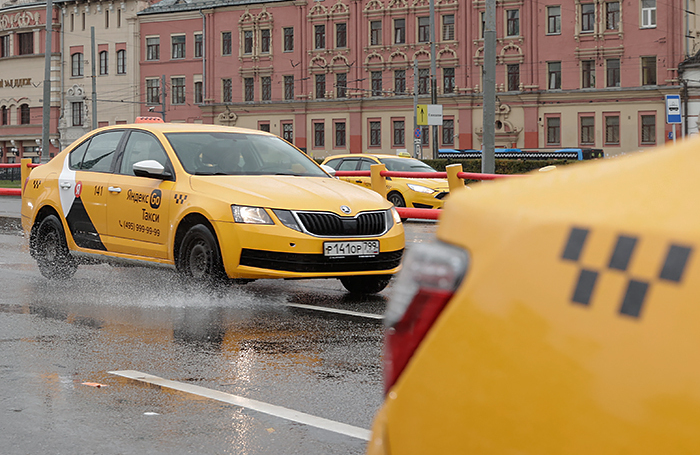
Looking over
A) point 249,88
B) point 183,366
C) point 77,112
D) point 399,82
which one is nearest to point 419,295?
point 183,366

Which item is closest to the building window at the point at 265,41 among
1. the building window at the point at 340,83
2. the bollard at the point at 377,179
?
the building window at the point at 340,83

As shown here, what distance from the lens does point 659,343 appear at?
1547mm

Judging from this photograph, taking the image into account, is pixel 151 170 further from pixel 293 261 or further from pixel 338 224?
pixel 338 224

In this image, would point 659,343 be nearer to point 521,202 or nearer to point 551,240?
point 551,240

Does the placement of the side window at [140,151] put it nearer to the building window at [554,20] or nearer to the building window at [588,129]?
the building window at [588,129]

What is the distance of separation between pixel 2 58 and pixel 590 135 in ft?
145

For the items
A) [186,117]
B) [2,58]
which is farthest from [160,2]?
[2,58]

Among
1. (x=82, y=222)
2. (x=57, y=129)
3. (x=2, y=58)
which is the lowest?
(x=82, y=222)

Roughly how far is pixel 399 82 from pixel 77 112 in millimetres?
24852

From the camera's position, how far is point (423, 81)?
59875mm

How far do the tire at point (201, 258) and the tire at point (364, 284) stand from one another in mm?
1163

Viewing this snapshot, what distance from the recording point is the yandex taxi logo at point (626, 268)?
1.55 meters

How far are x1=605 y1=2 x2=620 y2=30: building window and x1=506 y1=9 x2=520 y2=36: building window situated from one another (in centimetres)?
489

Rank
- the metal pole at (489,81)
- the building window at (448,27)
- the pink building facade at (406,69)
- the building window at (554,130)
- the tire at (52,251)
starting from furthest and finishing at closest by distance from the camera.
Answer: the building window at (448,27), the building window at (554,130), the pink building facade at (406,69), the metal pole at (489,81), the tire at (52,251)
